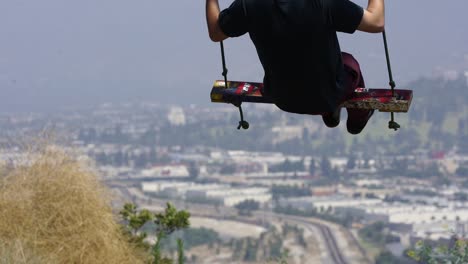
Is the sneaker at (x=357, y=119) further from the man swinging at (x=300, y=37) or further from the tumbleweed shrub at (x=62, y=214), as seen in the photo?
the tumbleweed shrub at (x=62, y=214)

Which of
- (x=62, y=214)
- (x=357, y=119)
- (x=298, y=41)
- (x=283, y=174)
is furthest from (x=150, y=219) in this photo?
(x=283, y=174)

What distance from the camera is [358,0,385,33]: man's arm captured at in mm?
3756

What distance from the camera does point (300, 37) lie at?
3688 mm

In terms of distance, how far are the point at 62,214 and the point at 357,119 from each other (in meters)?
4.40

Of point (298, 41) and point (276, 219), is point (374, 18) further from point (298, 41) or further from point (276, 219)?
point (276, 219)

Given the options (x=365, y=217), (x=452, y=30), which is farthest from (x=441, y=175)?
(x=365, y=217)

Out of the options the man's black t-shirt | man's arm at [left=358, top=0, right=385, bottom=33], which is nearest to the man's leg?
the man's black t-shirt

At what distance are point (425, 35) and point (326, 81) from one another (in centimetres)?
7796

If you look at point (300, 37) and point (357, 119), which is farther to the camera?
point (357, 119)

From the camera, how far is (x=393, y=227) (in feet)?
152

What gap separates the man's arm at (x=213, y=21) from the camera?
3959mm

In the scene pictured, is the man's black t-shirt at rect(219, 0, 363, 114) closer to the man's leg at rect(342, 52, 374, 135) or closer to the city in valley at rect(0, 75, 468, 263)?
the man's leg at rect(342, 52, 374, 135)

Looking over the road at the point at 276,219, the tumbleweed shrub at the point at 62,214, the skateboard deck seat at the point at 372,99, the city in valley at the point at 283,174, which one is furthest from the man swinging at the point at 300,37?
the road at the point at 276,219

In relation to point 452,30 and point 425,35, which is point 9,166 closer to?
point 425,35
